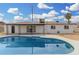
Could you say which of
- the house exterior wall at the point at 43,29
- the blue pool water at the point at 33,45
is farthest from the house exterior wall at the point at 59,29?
the blue pool water at the point at 33,45

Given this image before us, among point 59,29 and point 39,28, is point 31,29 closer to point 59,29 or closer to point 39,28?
point 39,28

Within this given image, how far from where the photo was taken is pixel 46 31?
11.8 feet

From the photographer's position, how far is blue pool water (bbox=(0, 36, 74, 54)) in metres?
3.52

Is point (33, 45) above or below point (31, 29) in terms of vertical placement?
below

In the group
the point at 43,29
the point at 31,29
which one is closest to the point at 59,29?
the point at 43,29

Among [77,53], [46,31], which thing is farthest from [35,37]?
[77,53]

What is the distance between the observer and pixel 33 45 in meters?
3.57

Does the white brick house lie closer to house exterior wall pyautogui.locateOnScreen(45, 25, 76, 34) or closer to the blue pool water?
house exterior wall pyautogui.locateOnScreen(45, 25, 76, 34)

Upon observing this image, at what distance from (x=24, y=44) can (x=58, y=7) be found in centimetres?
88

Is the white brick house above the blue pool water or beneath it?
above

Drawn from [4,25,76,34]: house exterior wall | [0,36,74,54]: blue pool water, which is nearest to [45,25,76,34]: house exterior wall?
[4,25,76,34]: house exterior wall

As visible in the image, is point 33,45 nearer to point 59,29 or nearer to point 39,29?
point 39,29
